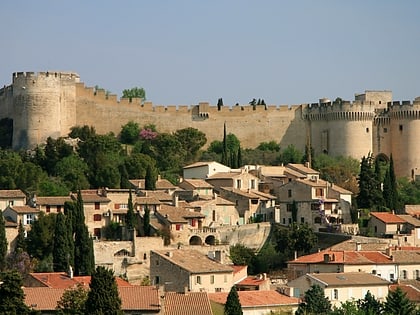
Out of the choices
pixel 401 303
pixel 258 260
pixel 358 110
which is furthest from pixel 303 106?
pixel 401 303

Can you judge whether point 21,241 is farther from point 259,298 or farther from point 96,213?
point 259,298

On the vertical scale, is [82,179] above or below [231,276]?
above

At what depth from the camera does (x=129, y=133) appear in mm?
87688

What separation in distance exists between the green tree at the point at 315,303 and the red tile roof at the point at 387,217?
1499 centimetres

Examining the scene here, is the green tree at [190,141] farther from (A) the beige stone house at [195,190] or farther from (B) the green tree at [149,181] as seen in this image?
(B) the green tree at [149,181]

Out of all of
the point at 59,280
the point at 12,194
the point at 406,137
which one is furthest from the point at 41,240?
the point at 406,137

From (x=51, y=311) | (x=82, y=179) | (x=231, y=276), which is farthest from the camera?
(x=82, y=179)

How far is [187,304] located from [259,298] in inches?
201

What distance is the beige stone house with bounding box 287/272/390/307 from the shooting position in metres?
56.5

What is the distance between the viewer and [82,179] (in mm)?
76438

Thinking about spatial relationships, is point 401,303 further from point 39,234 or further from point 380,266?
point 39,234

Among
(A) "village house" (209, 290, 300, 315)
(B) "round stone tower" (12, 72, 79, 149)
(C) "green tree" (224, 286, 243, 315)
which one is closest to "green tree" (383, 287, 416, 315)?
(A) "village house" (209, 290, 300, 315)

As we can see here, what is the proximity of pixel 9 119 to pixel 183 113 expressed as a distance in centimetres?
1034

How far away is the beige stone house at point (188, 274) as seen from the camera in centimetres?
5786
